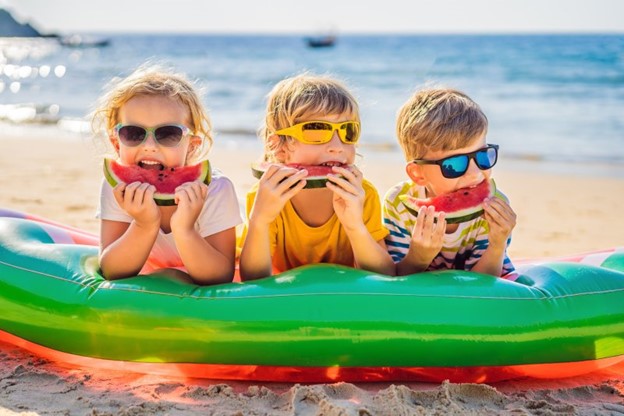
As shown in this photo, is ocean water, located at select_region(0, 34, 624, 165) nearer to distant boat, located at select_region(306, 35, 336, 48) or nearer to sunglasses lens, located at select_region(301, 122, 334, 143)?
sunglasses lens, located at select_region(301, 122, 334, 143)

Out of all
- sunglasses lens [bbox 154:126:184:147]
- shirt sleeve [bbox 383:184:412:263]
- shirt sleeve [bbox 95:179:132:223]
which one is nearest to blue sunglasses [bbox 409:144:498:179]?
shirt sleeve [bbox 383:184:412:263]

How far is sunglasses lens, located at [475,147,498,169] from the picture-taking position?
423 cm

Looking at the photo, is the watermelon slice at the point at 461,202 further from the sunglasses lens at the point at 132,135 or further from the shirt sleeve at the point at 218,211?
the sunglasses lens at the point at 132,135

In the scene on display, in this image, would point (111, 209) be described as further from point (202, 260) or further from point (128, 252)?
point (202, 260)

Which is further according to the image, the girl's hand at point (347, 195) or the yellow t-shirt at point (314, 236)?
the yellow t-shirt at point (314, 236)

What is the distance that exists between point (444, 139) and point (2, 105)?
21663 mm

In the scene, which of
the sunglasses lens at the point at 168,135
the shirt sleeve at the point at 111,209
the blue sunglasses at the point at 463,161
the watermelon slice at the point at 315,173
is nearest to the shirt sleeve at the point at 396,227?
the blue sunglasses at the point at 463,161

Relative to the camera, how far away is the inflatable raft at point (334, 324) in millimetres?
3848

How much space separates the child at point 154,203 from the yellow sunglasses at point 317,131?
531mm

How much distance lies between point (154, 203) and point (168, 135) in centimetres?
43

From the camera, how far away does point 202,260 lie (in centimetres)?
416

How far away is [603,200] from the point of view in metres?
10.1

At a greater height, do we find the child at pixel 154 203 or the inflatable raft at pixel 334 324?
the child at pixel 154 203

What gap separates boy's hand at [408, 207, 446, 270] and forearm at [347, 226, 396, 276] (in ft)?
0.62
